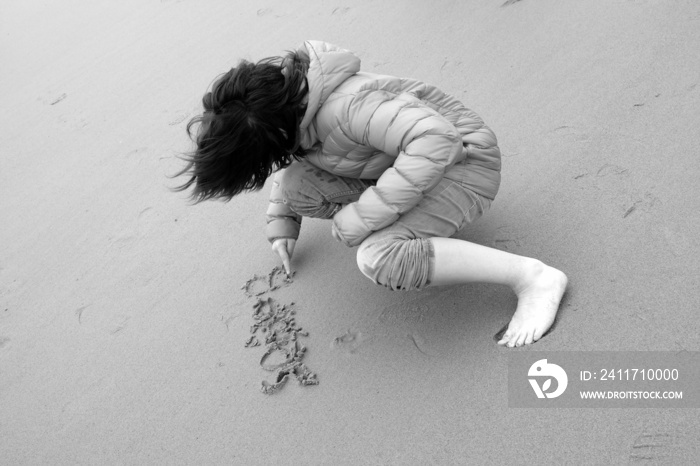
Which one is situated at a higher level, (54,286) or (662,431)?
(662,431)

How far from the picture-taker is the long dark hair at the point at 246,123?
4.33ft

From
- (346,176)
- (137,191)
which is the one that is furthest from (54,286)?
(346,176)

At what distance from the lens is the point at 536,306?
133cm

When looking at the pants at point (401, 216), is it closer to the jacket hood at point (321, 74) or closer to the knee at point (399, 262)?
the knee at point (399, 262)

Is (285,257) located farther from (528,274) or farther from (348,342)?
(528,274)

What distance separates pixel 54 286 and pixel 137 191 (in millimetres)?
416

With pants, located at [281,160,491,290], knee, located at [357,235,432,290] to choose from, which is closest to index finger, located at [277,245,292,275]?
pants, located at [281,160,491,290]

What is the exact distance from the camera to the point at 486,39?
231 centimetres

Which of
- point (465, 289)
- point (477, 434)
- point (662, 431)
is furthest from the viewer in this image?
point (465, 289)

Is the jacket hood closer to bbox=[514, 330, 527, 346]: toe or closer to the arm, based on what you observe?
the arm

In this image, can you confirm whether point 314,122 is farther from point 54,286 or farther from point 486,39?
point 486,39

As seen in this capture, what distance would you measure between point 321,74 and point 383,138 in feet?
0.61

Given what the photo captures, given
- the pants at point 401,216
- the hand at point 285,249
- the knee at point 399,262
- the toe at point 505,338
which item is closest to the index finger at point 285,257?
the hand at point 285,249

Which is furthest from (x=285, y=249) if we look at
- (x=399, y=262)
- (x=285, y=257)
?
(x=399, y=262)
